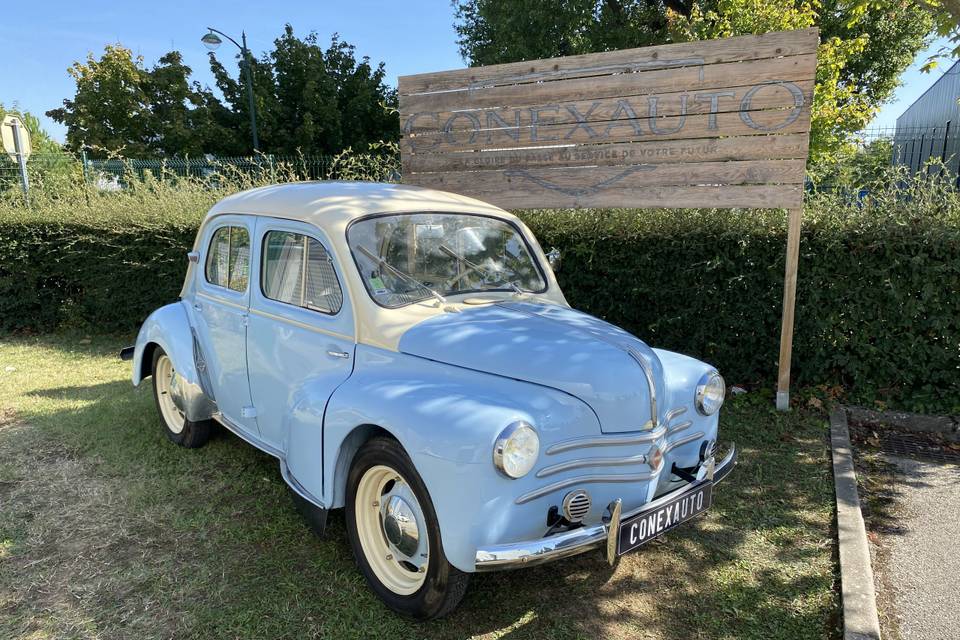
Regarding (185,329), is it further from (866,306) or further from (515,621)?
(866,306)

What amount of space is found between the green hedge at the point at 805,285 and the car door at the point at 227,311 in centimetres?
Answer: 323

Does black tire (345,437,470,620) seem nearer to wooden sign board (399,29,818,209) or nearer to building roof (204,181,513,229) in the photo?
building roof (204,181,513,229)

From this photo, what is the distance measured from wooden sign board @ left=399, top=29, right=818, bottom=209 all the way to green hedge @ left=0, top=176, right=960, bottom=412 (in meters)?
0.49

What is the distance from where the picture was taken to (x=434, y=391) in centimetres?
268

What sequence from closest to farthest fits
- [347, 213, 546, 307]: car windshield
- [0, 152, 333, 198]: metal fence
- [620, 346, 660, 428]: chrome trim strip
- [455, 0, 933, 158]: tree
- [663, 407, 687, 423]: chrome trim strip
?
[620, 346, 660, 428]: chrome trim strip, [663, 407, 687, 423]: chrome trim strip, [347, 213, 546, 307]: car windshield, [0, 152, 333, 198]: metal fence, [455, 0, 933, 158]: tree

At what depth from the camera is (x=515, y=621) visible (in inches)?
110


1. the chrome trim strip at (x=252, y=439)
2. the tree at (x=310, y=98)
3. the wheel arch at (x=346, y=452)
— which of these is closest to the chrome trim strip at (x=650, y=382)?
the wheel arch at (x=346, y=452)

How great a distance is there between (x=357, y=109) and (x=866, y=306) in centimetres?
2661

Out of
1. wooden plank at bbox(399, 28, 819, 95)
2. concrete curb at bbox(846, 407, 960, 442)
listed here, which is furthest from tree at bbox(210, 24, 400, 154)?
concrete curb at bbox(846, 407, 960, 442)

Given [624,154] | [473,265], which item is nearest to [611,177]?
[624,154]

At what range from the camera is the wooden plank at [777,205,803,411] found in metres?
5.01

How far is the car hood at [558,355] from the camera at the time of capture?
2715 mm

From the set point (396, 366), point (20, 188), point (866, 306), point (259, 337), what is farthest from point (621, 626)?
point (20, 188)

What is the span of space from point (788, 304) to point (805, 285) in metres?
0.35
